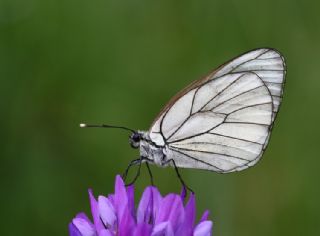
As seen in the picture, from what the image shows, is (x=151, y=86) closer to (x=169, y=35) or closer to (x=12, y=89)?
(x=169, y=35)

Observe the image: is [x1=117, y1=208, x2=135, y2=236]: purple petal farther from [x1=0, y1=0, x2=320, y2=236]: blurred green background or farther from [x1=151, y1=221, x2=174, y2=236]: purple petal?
[x1=0, y1=0, x2=320, y2=236]: blurred green background

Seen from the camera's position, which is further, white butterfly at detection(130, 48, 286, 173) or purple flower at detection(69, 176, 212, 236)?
white butterfly at detection(130, 48, 286, 173)

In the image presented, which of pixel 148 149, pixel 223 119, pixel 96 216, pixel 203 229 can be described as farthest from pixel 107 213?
pixel 223 119

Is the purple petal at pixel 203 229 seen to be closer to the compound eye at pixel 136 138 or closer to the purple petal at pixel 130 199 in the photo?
the purple petal at pixel 130 199

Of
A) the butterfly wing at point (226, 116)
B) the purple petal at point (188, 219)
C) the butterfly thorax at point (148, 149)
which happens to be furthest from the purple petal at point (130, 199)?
the butterfly wing at point (226, 116)

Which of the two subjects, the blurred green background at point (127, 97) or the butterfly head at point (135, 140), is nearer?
the butterfly head at point (135, 140)

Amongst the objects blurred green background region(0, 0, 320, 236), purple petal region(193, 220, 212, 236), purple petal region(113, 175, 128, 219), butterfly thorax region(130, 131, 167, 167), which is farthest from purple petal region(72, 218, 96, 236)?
blurred green background region(0, 0, 320, 236)
